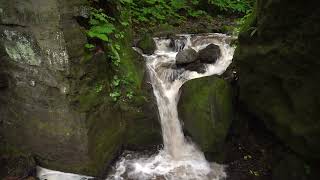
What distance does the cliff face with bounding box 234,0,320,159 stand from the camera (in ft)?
14.3

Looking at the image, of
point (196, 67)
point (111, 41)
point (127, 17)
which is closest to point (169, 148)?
point (196, 67)

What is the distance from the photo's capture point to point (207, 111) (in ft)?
19.3

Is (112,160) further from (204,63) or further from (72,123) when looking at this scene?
(204,63)

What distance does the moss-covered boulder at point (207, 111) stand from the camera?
5.86 m

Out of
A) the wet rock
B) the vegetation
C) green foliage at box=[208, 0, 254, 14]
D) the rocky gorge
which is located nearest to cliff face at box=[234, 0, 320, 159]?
the rocky gorge

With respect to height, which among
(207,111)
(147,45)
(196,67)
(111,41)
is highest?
(111,41)

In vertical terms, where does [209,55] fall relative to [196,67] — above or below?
above

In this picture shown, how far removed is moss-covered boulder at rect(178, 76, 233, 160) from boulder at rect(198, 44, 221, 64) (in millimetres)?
951

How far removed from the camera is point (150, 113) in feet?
20.0

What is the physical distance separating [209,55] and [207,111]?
5.30 feet

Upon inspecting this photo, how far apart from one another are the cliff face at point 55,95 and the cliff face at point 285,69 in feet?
7.35

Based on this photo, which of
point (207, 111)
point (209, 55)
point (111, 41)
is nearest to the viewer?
point (111, 41)

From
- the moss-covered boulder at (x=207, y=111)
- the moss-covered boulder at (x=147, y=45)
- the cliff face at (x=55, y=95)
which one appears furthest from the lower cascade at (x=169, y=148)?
the cliff face at (x=55, y=95)

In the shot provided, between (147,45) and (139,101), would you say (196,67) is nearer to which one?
(147,45)
